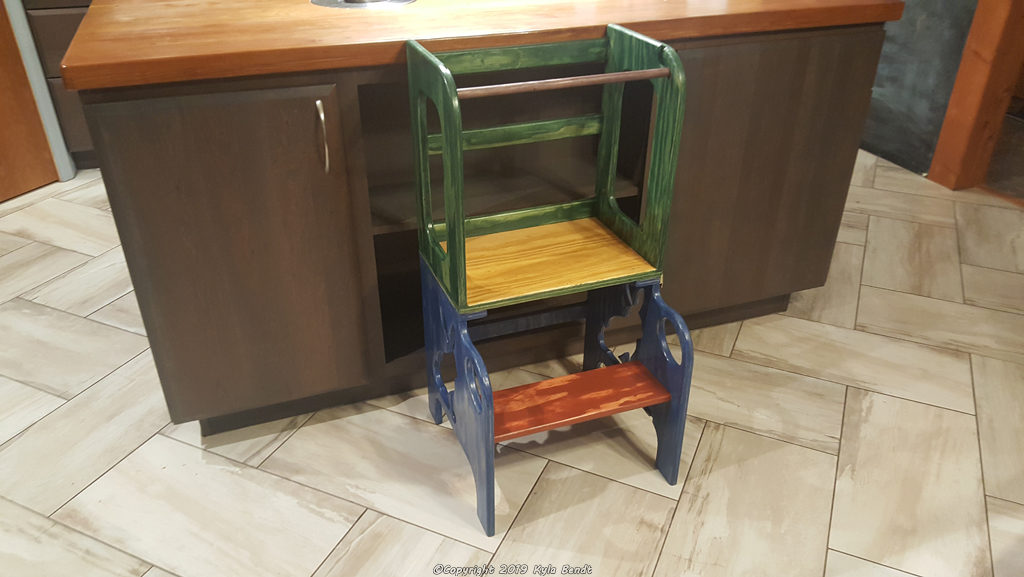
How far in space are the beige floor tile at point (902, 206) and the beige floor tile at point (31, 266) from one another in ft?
8.83

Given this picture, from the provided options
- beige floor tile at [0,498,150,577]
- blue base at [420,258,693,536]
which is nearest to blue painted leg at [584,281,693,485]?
blue base at [420,258,693,536]

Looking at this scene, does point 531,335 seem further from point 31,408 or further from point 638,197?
point 31,408

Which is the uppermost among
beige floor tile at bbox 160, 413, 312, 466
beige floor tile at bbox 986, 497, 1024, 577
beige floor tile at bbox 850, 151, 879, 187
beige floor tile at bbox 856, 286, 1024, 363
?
beige floor tile at bbox 986, 497, 1024, 577

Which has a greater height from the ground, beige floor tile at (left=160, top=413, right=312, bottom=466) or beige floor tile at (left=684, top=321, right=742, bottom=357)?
beige floor tile at (left=160, top=413, right=312, bottom=466)

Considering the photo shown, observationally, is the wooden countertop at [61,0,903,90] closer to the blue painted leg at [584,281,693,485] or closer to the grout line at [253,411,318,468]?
the blue painted leg at [584,281,693,485]

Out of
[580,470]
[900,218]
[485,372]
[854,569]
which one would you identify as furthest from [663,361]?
[900,218]

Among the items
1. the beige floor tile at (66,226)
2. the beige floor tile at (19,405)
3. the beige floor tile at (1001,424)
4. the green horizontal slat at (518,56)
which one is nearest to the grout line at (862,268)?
the beige floor tile at (1001,424)

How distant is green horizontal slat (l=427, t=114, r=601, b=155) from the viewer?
58.9 inches

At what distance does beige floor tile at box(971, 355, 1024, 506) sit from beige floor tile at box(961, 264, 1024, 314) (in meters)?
0.33

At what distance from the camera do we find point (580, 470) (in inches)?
64.4

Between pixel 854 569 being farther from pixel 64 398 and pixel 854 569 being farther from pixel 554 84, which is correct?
pixel 64 398

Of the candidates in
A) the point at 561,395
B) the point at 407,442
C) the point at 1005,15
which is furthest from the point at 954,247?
the point at 407,442

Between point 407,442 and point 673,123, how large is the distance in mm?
895

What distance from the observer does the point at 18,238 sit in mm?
2617
